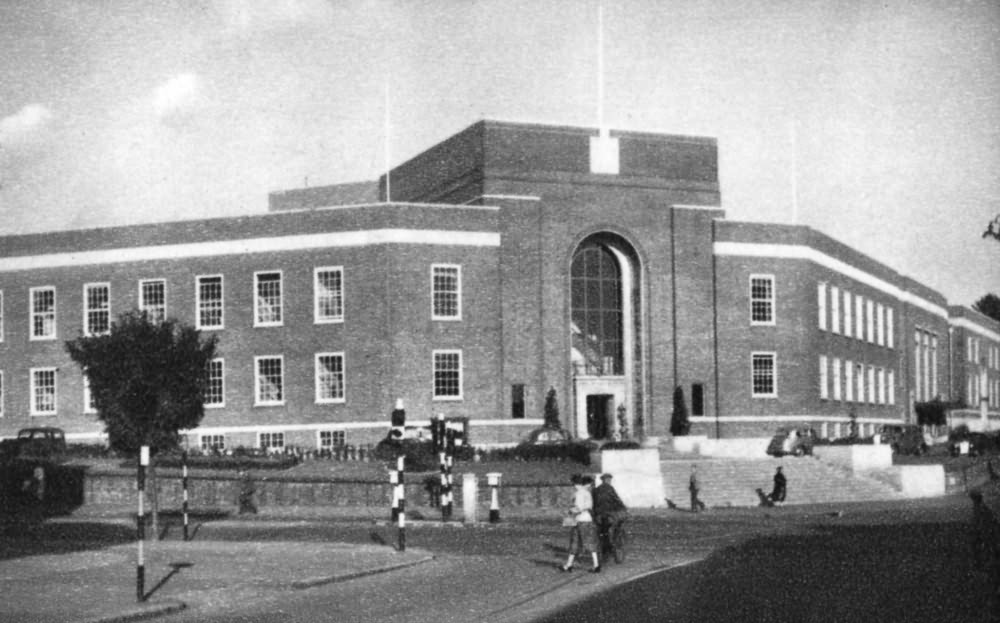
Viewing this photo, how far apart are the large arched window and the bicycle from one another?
124 feet

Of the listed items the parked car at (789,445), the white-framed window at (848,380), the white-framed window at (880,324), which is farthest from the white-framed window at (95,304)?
the white-framed window at (880,324)

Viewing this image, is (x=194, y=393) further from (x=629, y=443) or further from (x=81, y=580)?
(x=629, y=443)

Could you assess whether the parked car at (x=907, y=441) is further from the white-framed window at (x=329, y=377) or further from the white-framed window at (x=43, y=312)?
the white-framed window at (x=43, y=312)

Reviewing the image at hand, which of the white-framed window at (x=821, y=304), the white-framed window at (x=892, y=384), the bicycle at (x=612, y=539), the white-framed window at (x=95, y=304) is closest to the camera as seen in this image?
the bicycle at (x=612, y=539)

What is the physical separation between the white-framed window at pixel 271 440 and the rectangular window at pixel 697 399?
1762cm

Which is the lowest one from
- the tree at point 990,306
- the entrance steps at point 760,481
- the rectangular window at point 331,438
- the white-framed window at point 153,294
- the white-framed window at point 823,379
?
the entrance steps at point 760,481

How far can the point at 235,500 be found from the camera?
42.6m

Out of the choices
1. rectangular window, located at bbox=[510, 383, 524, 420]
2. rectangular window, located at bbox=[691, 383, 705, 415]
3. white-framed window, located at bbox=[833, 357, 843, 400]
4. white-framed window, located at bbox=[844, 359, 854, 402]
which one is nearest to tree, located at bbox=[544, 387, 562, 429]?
rectangular window, located at bbox=[510, 383, 524, 420]

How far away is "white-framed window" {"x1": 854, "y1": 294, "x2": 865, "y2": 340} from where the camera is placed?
7556cm

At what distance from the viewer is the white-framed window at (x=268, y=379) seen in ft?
194

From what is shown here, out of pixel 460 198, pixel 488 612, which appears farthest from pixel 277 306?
pixel 488 612

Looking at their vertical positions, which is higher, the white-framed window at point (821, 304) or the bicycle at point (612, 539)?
the white-framed window at point (821, 304)

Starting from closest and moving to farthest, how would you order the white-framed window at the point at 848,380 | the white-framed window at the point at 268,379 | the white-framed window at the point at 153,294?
the white-framed window at the point at 268,379, the white-framed window at the point at 153,294, the white-framed window at the point at 848,380

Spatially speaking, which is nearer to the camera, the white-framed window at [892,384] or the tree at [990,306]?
the white-framed window at [892,384]
